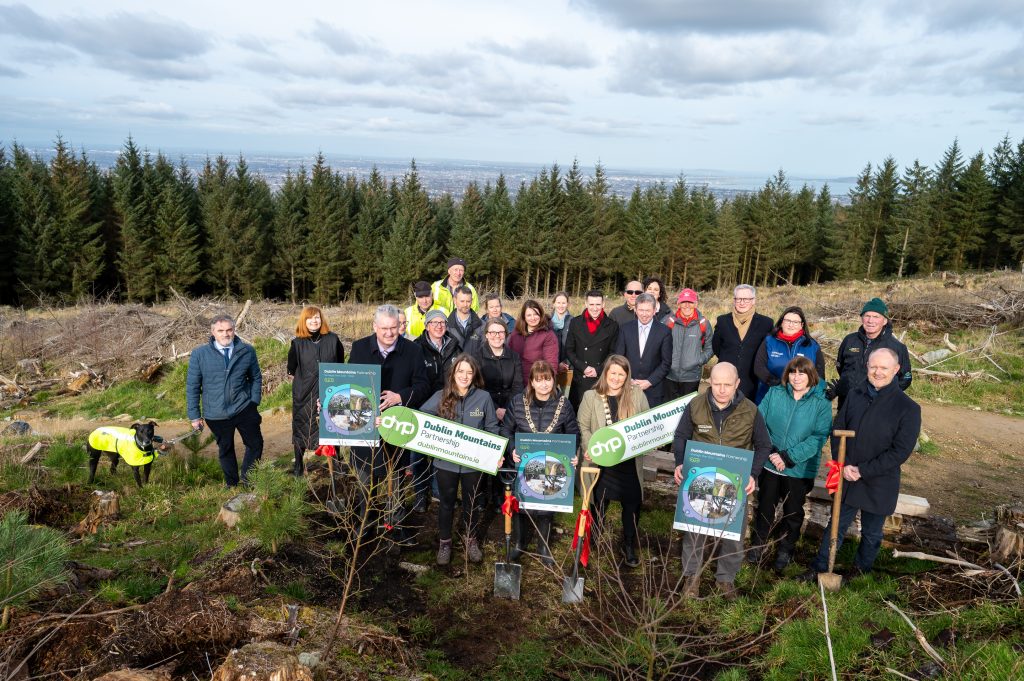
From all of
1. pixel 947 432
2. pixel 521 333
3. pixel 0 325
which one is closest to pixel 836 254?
pixel 947 432

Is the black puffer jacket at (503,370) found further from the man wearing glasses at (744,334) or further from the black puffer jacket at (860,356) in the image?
the black puffer jacket at (860,356)

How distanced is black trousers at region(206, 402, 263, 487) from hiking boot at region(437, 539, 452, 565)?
8.72 ft

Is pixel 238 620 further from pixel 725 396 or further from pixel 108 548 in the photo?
pixel 725 396

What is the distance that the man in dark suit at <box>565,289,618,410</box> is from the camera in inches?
274

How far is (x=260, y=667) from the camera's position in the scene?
3273 mm

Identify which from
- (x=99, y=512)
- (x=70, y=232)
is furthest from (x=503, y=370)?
(x=70, y=232)

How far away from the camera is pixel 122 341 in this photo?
569 inches

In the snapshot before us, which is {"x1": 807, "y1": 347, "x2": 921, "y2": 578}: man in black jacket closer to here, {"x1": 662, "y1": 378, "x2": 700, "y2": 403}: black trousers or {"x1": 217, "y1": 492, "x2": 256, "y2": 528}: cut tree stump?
{"x1": 662, "y1": 378, "x2": 700, "y2": 403}: black trousers

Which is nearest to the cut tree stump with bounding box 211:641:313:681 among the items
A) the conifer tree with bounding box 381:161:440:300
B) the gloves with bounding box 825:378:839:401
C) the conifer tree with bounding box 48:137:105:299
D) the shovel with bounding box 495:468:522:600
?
the shovel with bounding box 495:468:522:600

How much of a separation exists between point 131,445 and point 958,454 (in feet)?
37.2

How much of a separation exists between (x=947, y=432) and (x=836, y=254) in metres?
42.3

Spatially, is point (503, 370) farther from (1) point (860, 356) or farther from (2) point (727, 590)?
(1) point (860, 356)

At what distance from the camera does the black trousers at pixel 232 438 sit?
653cm

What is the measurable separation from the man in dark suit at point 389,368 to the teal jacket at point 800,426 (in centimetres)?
325
